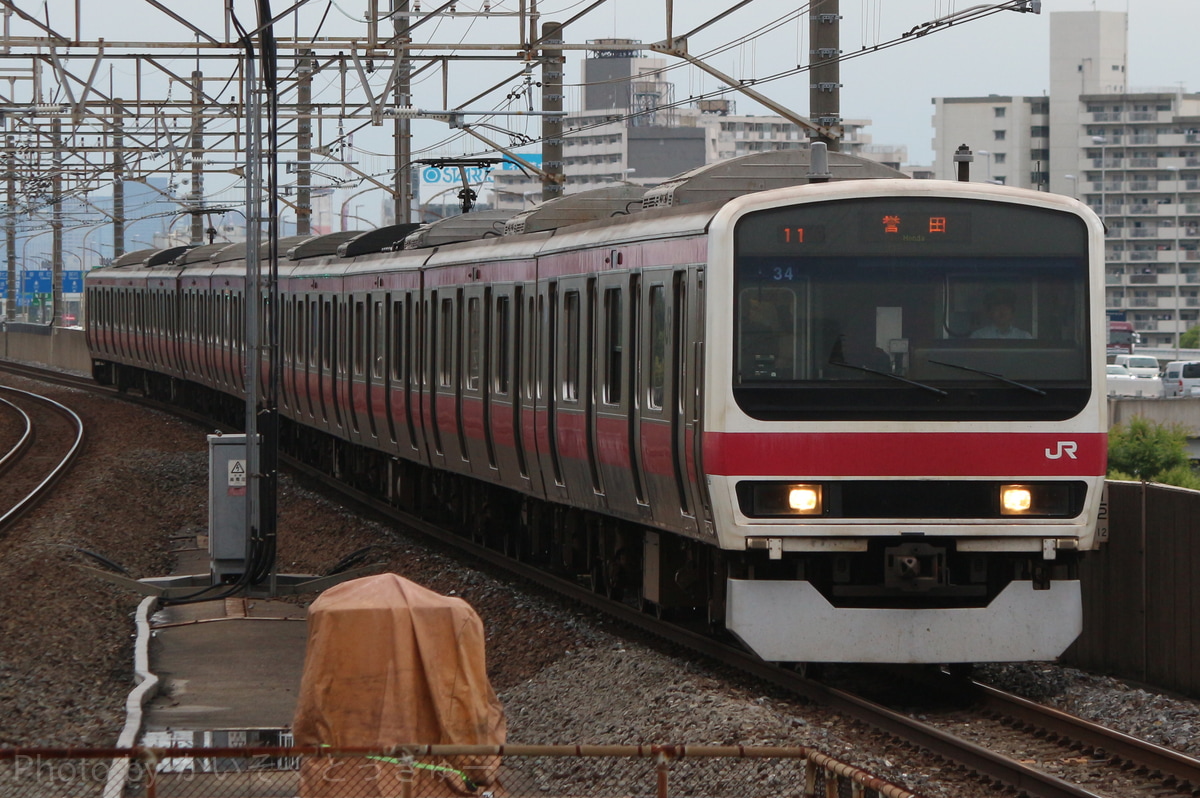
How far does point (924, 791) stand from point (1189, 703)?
2.68 meters

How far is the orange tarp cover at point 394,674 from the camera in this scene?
7797 millimetres

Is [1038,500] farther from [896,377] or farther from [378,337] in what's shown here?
[378,337]

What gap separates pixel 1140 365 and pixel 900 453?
5963 centimetres

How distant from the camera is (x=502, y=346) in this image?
14.5m

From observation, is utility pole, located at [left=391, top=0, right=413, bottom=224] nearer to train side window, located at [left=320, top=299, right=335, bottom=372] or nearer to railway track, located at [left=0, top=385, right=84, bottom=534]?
train side window, located at [left=320, top=299, right=335, bottom=372]

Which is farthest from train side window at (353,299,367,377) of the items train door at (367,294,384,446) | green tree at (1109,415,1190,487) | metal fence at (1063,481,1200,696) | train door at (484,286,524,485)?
green tree at (1109,415,1190,487)

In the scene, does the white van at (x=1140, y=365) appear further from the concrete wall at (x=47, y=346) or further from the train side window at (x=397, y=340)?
the train side window at (x=397, y=340)

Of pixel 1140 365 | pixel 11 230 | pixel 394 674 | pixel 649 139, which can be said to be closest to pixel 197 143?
pixel 11 230

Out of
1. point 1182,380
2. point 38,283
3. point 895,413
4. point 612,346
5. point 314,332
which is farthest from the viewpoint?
point 38,283

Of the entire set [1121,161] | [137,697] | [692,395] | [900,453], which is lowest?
[137,697]

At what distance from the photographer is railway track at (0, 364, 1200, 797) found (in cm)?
771

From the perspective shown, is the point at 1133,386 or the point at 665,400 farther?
the point at 1133,386

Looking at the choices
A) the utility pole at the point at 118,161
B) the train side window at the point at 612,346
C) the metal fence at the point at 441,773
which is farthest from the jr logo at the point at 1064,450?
the utility pole at the point at 118,161

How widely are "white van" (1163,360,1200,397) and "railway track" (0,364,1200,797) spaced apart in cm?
5397
